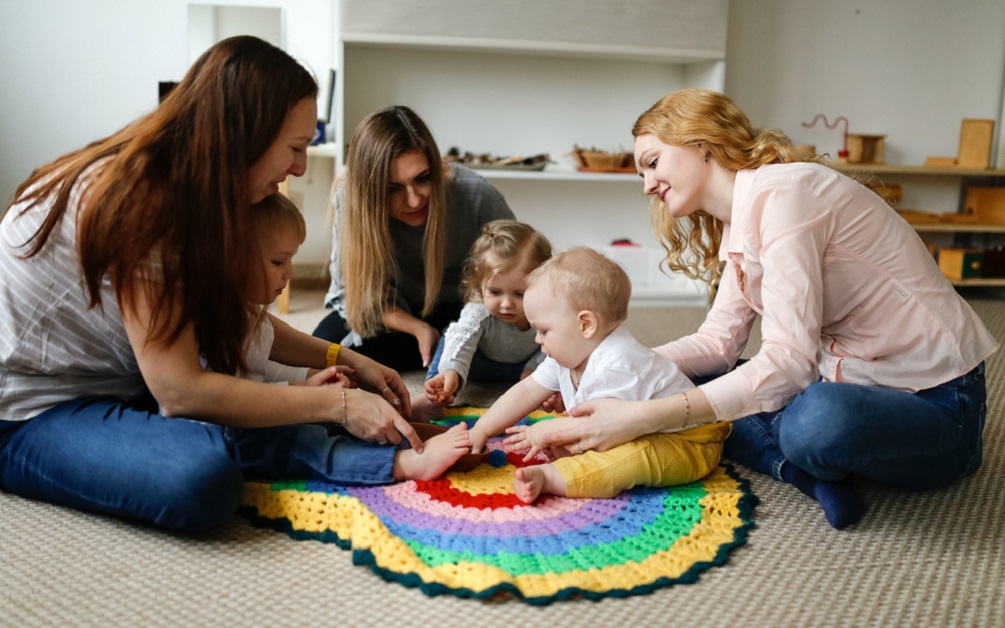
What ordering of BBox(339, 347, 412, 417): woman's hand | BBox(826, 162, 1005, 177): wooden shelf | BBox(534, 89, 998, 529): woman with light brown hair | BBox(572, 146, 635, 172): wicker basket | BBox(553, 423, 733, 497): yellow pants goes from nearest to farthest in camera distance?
BBox(534, 89, 998, 529): woman with light brown hair < BBox(553, 423, 733, 497): yellow pants < BBox(339, 347, 412, 417): woman's hand < BBox(572, 146, 635, 172): wicker basket < BBox(826, 162, 1005, 177): wooden shelf

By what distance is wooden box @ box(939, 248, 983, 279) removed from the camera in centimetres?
350

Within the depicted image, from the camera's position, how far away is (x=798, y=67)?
3637 mm

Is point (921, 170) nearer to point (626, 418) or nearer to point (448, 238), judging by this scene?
point (448, 238)

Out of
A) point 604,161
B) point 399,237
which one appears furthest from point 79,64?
point 604,161

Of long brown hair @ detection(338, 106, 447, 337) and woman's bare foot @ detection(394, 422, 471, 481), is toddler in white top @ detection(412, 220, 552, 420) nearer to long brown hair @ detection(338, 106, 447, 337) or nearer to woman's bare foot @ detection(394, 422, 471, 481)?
long brown hair @ detection(338, 106, 447, 337)

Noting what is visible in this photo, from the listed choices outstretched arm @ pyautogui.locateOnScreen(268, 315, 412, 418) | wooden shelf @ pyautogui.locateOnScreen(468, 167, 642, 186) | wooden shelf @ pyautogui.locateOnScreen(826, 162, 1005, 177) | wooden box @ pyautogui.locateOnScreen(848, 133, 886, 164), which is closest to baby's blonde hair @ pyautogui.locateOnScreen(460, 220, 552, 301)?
outstretched arm @ pyautogui.locateOnScreen(268, 315, 412, 418)

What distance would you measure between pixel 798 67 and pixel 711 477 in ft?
8.71

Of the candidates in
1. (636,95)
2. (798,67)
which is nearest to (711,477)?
(636,95)

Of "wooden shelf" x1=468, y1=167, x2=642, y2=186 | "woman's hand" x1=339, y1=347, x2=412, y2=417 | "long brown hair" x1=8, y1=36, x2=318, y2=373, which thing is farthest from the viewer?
"wooden shelf" x1=468, y1=167, x2=642, y2=186

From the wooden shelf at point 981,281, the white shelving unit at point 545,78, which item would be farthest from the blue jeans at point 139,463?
the wooden shelf at point 981,281

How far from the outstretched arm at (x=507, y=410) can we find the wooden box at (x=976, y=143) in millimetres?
2793

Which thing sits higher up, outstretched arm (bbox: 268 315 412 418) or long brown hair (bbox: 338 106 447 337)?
long brown hair (bbox: 338 106 447 337)

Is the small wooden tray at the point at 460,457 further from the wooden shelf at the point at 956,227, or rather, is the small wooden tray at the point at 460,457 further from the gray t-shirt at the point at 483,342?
the wooden shelf at the point at 956,227

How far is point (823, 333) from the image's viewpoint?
4.66ft
